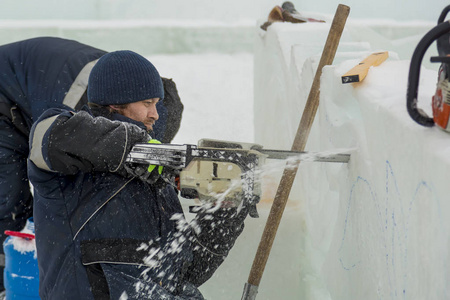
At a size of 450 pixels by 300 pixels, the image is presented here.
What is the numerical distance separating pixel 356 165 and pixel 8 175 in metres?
1.95

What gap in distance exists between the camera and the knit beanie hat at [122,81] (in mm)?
2107

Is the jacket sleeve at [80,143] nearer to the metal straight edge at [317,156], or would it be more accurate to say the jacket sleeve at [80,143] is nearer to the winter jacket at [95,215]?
the winter jacket at [95,215]

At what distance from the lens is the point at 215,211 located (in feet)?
7.18

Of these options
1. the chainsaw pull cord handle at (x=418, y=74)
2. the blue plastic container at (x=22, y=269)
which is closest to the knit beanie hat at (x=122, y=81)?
the chainsaw pull cord handle at (x=418, y=74)

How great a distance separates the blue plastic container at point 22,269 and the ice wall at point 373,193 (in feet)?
→ 3.83

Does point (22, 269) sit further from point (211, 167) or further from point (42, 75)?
point (211, 167)

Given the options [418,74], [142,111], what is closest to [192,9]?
[142,111]

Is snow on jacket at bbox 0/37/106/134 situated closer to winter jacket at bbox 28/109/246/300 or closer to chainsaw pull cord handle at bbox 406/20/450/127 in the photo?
winter jacket at bbox 28/109/246/300

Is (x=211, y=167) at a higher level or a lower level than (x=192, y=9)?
higher

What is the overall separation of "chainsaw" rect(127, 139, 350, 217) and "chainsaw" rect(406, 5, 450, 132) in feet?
1.95

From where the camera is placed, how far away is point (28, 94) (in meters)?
3.14

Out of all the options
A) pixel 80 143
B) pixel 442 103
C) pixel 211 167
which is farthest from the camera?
pixel 211 167

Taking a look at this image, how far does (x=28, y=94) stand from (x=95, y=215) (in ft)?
4.55

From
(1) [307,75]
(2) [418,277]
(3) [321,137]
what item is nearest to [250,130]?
(1) [307,75]
